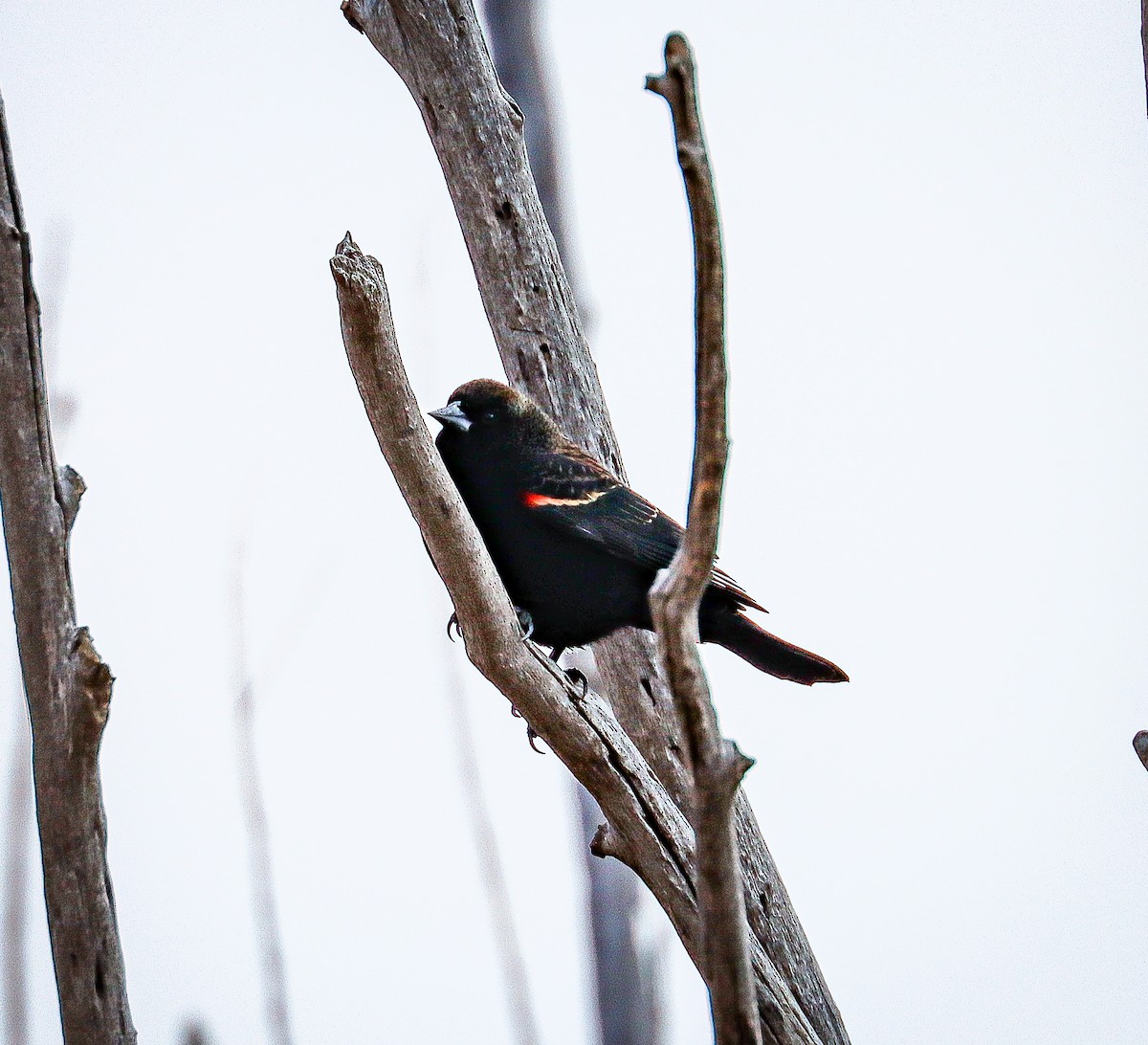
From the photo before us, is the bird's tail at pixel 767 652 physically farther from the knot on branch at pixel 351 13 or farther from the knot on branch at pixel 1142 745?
the knot on branch at pixel 351 13

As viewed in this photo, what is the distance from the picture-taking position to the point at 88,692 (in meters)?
1.37

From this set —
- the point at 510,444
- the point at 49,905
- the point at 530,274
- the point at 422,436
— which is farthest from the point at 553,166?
the point at 49,905

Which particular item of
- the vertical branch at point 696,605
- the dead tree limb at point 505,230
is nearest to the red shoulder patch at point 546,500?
the dead tree limb at point 505,230

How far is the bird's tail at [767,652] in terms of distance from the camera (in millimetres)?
2082

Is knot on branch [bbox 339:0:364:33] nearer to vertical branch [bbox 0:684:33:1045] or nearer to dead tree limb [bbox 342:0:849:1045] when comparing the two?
dead tree limb [bbox 342:0:849:1045]

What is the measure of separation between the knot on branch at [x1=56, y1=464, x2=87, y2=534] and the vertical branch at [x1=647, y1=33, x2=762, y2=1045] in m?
0.85

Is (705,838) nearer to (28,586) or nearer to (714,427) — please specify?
(714,427)

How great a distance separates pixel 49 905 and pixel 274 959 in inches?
19.4

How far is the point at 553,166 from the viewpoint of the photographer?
2.84 metres

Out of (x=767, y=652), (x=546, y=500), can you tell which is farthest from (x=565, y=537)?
(x=767, y=652)

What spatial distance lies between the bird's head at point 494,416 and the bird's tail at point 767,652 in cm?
48

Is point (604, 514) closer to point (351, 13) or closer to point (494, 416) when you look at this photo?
point (494, 416)

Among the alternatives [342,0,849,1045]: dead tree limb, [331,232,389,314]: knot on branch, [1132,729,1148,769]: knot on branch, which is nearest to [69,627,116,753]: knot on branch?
[331,232,389,314]: knot on branch

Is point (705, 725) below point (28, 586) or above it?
below
